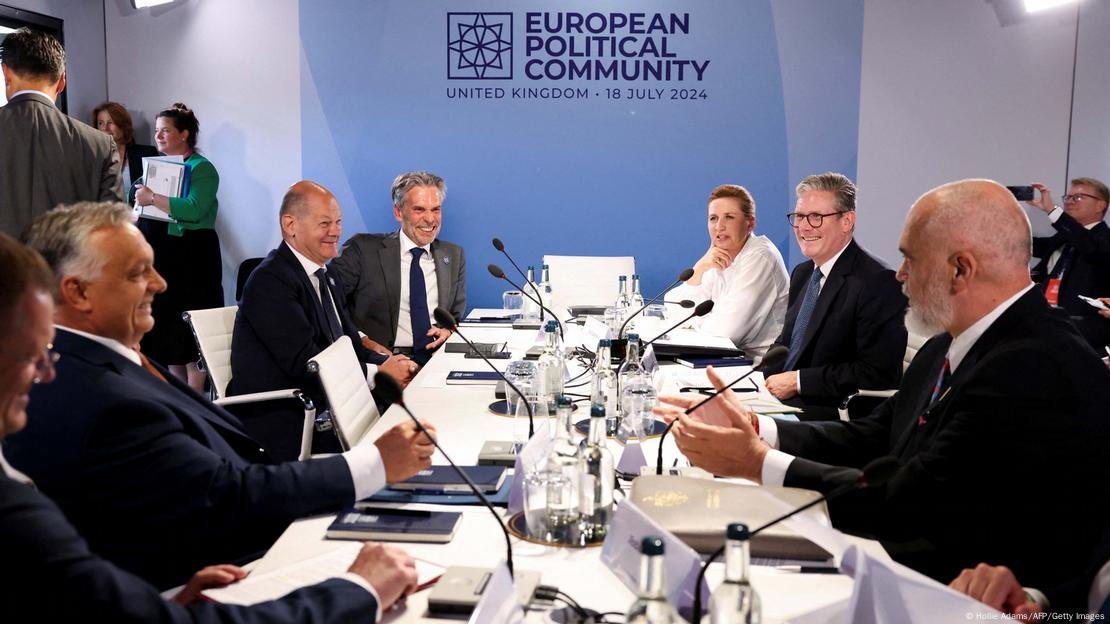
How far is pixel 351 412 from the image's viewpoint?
2.56 metres

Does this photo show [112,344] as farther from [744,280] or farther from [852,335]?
[744,280]

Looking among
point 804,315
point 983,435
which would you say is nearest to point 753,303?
point 804,315

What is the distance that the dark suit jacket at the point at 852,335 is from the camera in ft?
10.1

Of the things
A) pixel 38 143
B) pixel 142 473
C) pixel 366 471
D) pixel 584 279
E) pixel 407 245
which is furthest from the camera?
pixel 584 279

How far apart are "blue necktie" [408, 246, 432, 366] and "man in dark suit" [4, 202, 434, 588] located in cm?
252

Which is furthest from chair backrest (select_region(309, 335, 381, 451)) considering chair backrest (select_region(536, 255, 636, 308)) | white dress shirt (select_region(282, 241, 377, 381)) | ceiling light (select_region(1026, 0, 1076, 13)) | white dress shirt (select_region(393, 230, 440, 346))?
ceiling light (select_region(1026, 0, 1076, 13))

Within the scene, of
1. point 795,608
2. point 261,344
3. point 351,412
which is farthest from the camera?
point 261,344

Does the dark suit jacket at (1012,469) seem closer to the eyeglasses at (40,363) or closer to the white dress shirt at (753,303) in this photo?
the eyeglasses at (40,363)

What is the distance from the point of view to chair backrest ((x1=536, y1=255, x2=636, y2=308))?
523 cm

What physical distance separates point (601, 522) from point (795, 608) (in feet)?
1.36

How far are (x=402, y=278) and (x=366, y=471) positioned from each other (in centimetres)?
289

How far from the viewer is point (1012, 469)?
1.63 metres

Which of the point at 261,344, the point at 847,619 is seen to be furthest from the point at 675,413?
the point at 261,344

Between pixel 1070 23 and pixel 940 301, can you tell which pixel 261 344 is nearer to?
pixel 940 301
